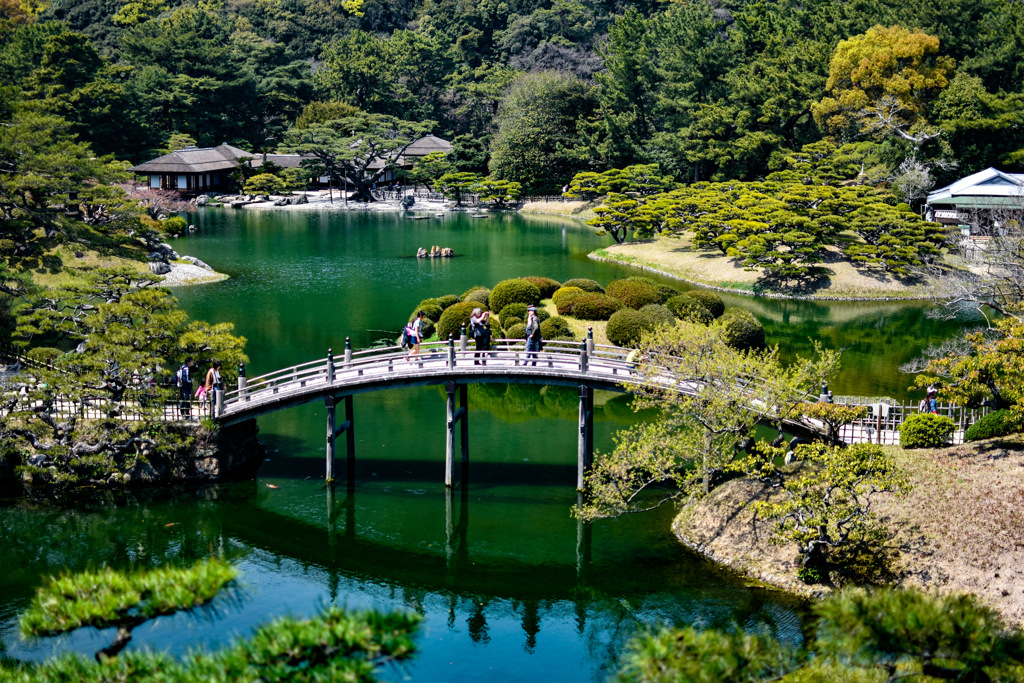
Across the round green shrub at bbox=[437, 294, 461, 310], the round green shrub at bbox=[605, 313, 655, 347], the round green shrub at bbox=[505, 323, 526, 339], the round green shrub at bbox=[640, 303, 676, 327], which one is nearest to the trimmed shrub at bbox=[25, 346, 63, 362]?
the round green shrub at bbox=[505, 323, 526, 339]

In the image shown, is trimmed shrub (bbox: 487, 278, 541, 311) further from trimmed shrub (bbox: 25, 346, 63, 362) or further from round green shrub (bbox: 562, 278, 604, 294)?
trimmed shrub (bbox: 25, 346, 63, 362)

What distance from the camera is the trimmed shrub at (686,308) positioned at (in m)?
41.9

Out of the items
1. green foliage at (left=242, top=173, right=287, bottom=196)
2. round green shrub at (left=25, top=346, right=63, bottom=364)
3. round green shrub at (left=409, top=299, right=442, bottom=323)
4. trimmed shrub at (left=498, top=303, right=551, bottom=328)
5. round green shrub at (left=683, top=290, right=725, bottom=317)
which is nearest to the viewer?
round green shrub at (left=25, top=346, right=63, bottom=364)

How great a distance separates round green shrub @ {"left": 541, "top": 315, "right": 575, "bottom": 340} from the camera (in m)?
41.5

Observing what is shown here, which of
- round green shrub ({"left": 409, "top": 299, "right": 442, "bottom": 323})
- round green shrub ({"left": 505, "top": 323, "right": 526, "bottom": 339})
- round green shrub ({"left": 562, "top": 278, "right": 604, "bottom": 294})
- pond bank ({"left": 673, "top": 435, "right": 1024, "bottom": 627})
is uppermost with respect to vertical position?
round green shrub ({"left": 562, "top": 278, "right": 604, "bottom": 294})

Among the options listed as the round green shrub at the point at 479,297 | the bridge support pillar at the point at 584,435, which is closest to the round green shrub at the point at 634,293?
the round green shrub at the point at 479,297

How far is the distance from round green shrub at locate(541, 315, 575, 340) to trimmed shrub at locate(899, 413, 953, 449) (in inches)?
678

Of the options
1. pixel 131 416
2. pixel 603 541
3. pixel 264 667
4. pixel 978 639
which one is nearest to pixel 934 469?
pixel 603 541

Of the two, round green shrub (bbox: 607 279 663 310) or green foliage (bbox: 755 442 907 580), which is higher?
round green shrub (bbox: 607 279 663 310)

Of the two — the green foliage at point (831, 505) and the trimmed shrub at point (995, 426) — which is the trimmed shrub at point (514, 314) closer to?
the trimmed shrub at point (995, 426)

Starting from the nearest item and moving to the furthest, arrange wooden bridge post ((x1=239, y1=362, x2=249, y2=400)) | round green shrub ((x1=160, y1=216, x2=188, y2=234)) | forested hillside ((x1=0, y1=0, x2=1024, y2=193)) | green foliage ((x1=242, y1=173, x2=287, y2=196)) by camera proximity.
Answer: wooden bridge post ((x1=239, y1=362, x2=249, y2=400)) < round green shrub ((x1=160, y1=216, x2=188, y2=234)) < forested hillside ((x1=0, y1=0, x2=1024, y2=193)) < green foliage ((x1=242, y1=173, x2=287, y2=196))

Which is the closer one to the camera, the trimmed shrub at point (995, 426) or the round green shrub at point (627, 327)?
the trimmed shrub at point (995, 426)

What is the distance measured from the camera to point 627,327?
40.2 m

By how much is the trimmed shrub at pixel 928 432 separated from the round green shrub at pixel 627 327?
1458 cm
